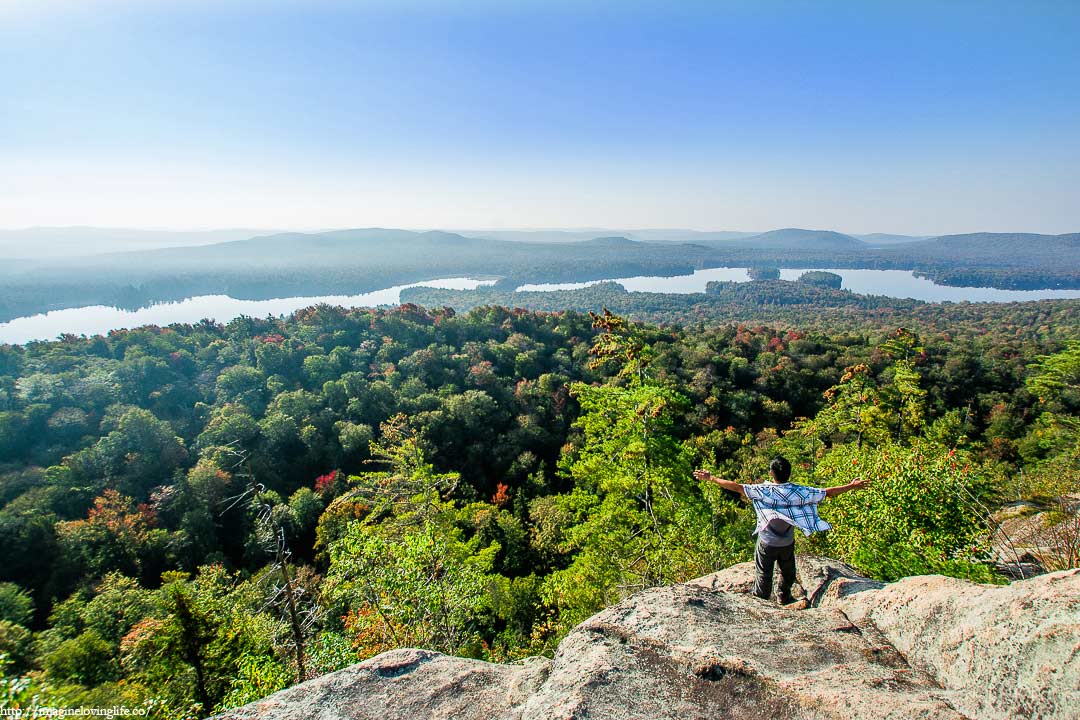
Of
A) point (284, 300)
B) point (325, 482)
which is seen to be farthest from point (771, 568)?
point (284, 300)

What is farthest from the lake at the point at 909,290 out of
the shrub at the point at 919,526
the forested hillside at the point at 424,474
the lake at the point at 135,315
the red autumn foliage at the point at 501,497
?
the shrub at the point at 919,526

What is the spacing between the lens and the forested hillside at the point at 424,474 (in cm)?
956

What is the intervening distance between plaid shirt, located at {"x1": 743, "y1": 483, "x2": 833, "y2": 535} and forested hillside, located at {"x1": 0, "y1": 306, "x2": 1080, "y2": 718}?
7.39 feet

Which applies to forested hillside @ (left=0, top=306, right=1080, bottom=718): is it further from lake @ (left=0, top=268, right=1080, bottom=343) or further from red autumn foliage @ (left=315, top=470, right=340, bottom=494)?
lake @ (left=0, top=268, right=1080, bottom=343)

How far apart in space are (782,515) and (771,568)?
0.91 metres

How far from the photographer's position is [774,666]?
4.08 m

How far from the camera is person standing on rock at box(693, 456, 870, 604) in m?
5.02

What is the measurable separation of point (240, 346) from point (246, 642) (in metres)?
48.0

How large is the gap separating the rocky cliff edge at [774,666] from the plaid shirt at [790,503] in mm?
1043

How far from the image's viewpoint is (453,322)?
59.8 m

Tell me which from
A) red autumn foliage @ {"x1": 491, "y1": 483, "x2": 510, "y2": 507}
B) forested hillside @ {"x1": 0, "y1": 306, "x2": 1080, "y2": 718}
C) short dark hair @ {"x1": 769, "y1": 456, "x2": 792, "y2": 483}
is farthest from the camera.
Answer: red autumn foliage @ {"x1": 491, "y1": 483, "x2": 510, "y2": 507}

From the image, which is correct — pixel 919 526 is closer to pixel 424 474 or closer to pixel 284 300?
pixel 424 474

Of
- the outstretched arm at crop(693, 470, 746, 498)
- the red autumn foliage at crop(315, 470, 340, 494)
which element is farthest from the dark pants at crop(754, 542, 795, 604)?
the red autumn foliage at crop(315, 470, 340, 494)

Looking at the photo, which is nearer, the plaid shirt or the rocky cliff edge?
the rocky cliff edge
